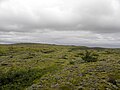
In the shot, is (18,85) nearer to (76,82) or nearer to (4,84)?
(4,84)

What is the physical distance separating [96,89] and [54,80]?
381 inches

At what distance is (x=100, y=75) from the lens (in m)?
45.7

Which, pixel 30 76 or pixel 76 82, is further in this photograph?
pixel 30 76

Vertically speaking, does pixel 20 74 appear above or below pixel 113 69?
below

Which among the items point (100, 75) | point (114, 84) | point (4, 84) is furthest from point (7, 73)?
point (114, 84)

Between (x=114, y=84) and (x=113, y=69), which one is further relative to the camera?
(x=113, y=69)

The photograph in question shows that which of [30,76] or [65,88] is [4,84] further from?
[65,88]

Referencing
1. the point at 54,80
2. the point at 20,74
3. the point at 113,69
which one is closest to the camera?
the point at 54,80

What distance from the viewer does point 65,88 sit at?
1500 inches

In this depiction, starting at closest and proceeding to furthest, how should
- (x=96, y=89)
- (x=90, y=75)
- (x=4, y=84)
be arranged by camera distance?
(x=96, y=89)
(x=90, y=75)
(x=4, y=84)

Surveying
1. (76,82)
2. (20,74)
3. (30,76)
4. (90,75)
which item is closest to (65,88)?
(76,82)

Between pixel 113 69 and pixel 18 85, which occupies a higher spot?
pixel 113 69

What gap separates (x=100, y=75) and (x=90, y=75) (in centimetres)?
214

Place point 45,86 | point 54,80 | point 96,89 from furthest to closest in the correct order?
point 54,80 < point 45,86 < point 96,89
